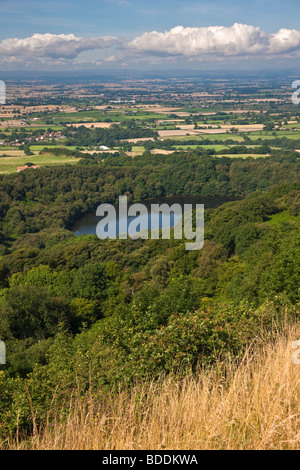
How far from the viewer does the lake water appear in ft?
188

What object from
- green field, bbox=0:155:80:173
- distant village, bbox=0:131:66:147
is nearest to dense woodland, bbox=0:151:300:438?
green field, bbox=0:155:80:173

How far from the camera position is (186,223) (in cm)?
4288

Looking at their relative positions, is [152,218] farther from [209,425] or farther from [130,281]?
[209,425]

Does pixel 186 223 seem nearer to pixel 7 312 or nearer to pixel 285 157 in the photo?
pixel 7 312

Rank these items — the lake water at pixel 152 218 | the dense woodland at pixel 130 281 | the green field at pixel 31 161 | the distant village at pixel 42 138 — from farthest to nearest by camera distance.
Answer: the distant village at pixel 42 138 < the green field at pixel 31 161 < the lake water at pixel 152 218 < the dense woodland at pixel 130 281

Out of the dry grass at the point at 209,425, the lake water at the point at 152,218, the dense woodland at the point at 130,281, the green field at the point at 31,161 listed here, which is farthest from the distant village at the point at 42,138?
the dry grass at the point at 209,425

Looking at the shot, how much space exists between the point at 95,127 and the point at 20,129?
25.7 m

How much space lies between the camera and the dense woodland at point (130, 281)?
7.03 m

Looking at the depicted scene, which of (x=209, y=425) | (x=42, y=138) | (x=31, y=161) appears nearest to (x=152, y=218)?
(x=31, y=161)

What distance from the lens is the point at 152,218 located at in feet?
204

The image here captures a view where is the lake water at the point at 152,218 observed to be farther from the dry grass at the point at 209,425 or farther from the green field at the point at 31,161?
the dry grass at the point at 209,425

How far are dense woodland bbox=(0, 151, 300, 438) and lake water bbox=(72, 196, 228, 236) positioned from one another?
182 centimetres

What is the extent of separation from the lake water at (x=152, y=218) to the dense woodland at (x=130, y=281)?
1.82 meters
